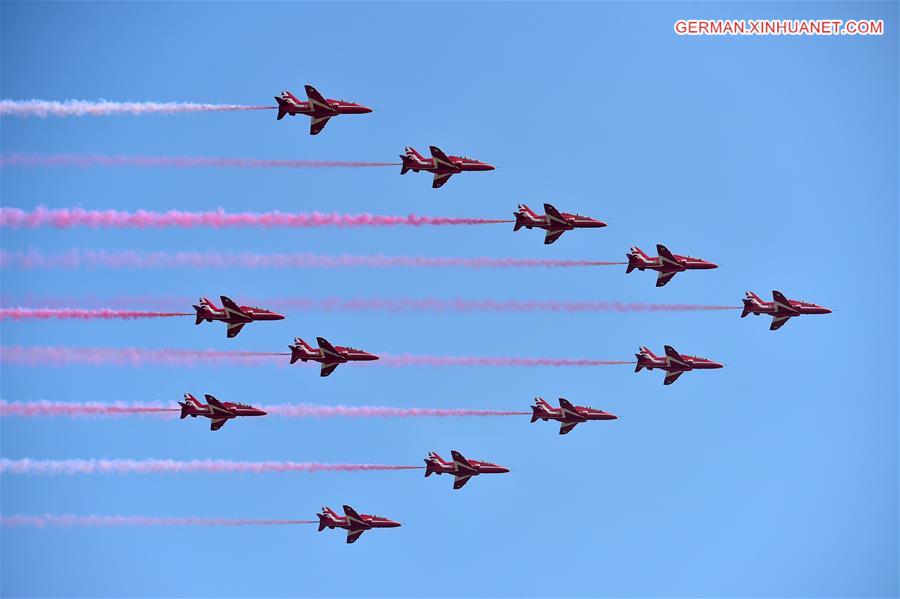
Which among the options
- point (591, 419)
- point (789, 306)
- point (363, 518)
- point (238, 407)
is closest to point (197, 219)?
point (238, 407)

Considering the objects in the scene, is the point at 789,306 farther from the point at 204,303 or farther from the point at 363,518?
the point at 204,303

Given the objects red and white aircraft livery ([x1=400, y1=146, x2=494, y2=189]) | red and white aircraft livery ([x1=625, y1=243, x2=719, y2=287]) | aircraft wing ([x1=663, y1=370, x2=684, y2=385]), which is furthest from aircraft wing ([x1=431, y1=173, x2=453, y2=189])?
aircraft wing ([x1=663, y1=370, x2=684, y2=385])

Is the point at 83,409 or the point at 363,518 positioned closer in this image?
the point at 83,409

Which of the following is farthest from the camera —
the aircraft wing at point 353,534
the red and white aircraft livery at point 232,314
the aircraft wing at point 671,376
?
the aircraft wing at point 671,376

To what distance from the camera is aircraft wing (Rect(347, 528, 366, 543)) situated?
102m

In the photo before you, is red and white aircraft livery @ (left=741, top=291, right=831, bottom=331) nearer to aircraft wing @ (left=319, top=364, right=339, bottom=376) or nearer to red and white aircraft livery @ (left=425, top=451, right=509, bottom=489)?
red and white aircraft livery @ (left=425, top=451, right=509, bottom=489)

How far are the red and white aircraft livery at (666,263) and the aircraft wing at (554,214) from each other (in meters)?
5.34

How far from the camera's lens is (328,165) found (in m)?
97.0

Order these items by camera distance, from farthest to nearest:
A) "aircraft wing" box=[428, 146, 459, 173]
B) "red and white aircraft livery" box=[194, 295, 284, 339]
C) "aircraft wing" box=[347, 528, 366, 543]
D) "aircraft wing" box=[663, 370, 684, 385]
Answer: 1. "aircraft wing" box=[663, 370, 684, 385]
2. "aircraft wing" box=[347, 528, 366, 543]
3. "aircraft wing" box=[428, 146, 459, 173]
4. "red and white aircraft livery" box=[194, 295, 284, 339]

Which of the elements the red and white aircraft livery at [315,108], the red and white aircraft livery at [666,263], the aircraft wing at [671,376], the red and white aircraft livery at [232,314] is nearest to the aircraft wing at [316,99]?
the red and white aircraft livery at [315,108]

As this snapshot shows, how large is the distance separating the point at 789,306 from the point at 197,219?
40335 millimetres

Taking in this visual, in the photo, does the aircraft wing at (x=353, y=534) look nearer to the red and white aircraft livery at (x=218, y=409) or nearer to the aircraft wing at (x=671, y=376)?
the red and white aircraft livery at (x=218, y=409)

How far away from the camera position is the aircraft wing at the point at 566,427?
104 metres

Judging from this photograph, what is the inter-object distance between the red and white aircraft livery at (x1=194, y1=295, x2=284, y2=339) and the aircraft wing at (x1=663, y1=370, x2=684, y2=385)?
27.7m
